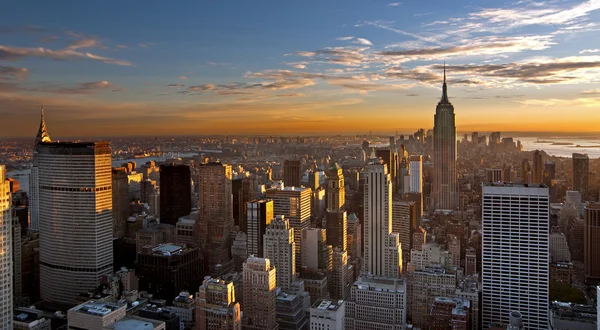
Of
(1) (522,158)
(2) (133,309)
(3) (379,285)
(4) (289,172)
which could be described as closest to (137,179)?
(4) (289,172)

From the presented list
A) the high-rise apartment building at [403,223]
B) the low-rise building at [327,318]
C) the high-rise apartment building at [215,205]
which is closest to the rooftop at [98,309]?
the low-rise building at [327,318]

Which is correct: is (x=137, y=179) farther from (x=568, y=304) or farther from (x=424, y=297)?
(x=568, y=304)

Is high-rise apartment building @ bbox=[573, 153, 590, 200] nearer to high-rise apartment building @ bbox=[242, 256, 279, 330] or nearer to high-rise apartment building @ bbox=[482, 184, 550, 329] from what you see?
high-rise apartment building @ bbox=[482, 184, 550, 329]

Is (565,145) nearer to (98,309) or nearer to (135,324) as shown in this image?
(135,324)

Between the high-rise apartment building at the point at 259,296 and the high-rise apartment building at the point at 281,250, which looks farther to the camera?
the high-rise apartment building at the point at 281,250

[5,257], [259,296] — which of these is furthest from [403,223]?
[5,257]

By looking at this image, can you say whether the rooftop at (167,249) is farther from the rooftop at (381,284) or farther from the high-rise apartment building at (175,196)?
the rooftop at (381,284)
